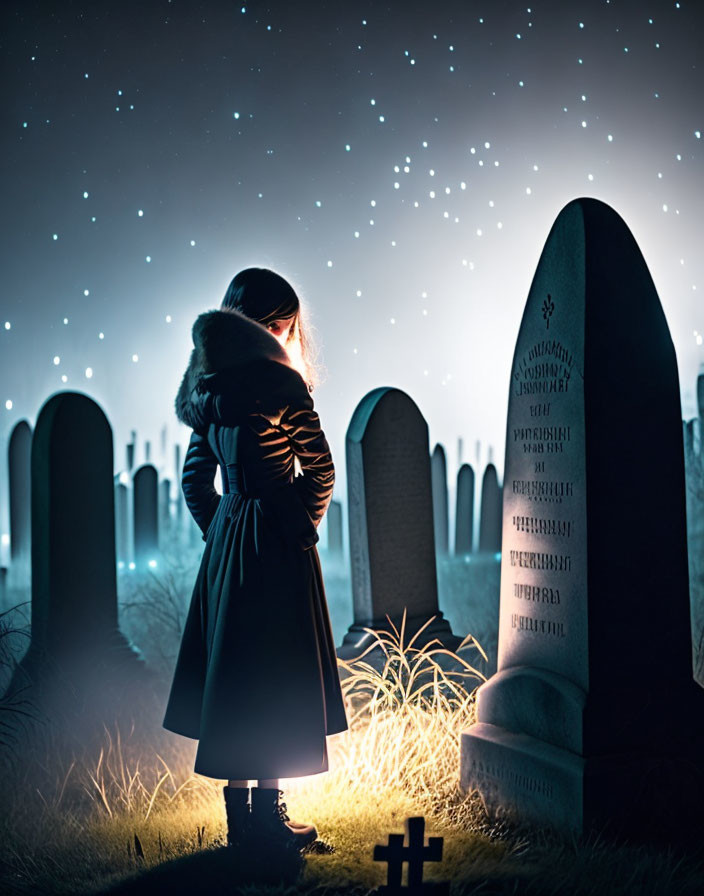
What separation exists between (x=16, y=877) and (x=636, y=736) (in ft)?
7.57

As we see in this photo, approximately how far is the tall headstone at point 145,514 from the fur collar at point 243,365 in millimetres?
6195

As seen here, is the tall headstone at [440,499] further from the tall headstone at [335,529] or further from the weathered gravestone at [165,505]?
the weathered gravestone at [165,505]

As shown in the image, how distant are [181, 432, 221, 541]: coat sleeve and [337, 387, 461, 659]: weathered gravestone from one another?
273 cm

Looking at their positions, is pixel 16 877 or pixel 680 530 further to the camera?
pixel 680 530

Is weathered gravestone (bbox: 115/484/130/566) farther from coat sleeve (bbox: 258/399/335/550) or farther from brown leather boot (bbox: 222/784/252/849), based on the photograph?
coat sleeve (bbox: 258/399/335/550)

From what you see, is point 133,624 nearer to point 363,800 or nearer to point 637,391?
point 363,800

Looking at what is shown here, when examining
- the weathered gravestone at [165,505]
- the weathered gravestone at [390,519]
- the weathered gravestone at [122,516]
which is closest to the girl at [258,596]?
the weathered gravestone at [390,519]

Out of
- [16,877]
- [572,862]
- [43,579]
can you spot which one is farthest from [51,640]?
[572,862]

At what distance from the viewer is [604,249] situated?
3588 millimetres

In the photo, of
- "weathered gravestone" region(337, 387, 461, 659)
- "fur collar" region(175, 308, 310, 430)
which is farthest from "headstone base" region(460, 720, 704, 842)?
"weathered gravestone" region(337, 387, 461, 659)

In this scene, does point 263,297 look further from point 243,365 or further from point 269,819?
point 269,819

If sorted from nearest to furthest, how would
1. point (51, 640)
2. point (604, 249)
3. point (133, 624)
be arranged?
point (604, 249) < point (51, 640) < point (133, 624)

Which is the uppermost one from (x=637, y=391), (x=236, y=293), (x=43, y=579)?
(x=236, y=293)

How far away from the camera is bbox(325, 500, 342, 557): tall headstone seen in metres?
11.1
